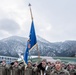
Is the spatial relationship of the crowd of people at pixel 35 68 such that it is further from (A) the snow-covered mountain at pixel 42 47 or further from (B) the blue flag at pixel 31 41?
(A) the snow-covered mountain at pixel 42 47

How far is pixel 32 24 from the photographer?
21.4 metres

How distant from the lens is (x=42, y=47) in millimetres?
99562

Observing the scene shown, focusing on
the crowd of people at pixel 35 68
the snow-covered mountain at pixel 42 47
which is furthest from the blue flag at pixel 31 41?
the snow-covered mountain at pixel 42 47

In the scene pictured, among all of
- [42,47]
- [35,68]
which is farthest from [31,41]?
[42,47]

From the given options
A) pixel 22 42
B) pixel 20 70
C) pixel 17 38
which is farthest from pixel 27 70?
pixel 17 38

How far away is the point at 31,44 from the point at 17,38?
101143mm

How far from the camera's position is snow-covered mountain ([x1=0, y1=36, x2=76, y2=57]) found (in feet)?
281

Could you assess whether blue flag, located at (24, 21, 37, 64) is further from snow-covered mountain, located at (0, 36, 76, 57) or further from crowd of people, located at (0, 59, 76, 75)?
snow-covered mountain, located at (0, 36, 76, 57)

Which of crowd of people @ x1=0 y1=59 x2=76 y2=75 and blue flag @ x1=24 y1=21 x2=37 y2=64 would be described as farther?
blue flag @ x1=24 y1=21 x2=37 y2=64

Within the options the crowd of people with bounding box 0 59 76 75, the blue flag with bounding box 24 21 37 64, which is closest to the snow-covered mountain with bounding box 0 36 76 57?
the blue flag with bounding box 24 21 37 64

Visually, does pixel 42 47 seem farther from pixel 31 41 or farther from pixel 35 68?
pixel 35 68

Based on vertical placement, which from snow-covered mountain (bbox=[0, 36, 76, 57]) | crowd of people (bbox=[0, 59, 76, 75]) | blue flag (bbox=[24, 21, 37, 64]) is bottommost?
crowd of people (bbox=[0, 59, 76, 75])

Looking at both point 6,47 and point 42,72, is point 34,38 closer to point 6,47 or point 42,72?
point 42,72

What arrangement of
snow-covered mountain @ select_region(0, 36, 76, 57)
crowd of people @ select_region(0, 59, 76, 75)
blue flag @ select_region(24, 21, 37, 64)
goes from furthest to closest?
1. snow-covered mountain @ select_region(0, 36, 76, 57)
2. blue flag @ select_region(24, 21, 37, 64)
3. crowd of people @ select_region(0, 59, 76, 75)
